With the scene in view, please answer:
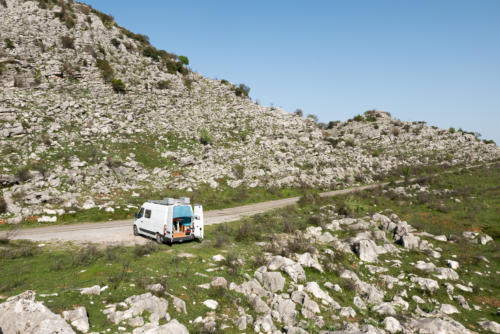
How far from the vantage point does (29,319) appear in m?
7.01

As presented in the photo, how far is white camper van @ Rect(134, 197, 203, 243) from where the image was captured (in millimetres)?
17328

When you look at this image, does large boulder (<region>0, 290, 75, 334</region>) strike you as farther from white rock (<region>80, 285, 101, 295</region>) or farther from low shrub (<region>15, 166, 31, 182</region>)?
low shrub (<region>15, 166, 31, 182</region>)

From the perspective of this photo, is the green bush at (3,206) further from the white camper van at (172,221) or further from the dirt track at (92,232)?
the white camper van at (172,221)

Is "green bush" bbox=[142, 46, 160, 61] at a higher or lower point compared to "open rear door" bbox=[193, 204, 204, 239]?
higher

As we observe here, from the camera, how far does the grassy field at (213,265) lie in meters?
9.63

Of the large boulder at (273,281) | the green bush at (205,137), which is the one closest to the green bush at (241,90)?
the green bush at (205,137)

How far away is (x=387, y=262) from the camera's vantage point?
53.6ft

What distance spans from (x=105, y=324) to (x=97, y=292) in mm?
1894

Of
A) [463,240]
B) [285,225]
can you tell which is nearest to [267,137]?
[285,225]

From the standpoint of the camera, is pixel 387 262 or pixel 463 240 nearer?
pixel 387 262

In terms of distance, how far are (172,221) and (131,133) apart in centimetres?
2794

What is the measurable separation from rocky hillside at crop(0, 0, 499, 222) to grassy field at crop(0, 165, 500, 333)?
1218 centimetres

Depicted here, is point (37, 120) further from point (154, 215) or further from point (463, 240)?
point (463, 240)

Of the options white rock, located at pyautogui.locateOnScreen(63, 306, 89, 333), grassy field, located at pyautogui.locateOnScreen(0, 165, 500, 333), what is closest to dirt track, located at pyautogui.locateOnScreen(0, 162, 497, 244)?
grassy field, located at pyautogui.locateOnScreen(0, 165, 500, 333)
